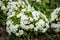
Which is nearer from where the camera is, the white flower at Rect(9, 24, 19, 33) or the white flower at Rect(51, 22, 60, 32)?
the white flower at Rect(9, 24, 19, 33)

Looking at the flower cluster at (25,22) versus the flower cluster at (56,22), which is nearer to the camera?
the flower cluster at (25,22)

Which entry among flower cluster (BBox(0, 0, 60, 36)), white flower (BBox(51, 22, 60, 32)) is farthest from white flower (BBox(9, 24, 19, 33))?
white flower (BBox(51, 22, 60, 32))

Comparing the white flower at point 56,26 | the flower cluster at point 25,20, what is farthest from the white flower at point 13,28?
the white flower at point 56,26

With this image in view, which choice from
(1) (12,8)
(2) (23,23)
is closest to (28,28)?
(2) (23,23)

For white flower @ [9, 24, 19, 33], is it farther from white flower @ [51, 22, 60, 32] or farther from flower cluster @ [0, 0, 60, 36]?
white flower @ [51, 22, 60, 32]

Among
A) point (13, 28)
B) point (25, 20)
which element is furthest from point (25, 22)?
point (13, 28)

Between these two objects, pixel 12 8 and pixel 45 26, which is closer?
pixel 45 26

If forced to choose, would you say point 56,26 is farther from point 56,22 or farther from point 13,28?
point 13,28

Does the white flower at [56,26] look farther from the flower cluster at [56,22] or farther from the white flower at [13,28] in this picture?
the white flower at [13,28]

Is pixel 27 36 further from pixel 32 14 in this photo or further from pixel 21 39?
pixel 32 14

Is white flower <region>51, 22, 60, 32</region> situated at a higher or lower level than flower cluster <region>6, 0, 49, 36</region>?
lower

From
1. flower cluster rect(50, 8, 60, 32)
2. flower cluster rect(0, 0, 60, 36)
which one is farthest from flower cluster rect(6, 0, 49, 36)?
flower cluster rect(50, 8, 60, 32)
